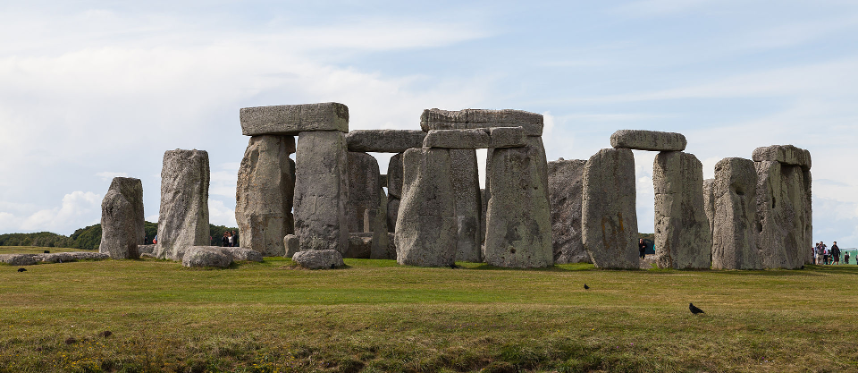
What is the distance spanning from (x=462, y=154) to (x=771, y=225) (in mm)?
9399

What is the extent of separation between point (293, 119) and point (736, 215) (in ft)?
42.8

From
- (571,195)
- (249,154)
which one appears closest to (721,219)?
(571,195)

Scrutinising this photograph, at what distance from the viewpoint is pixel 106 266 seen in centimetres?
2281

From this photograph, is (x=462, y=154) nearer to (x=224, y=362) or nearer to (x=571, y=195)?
(x=571, y=195)

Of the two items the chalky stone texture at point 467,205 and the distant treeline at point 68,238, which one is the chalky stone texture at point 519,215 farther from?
the distant treeline at point 68,238

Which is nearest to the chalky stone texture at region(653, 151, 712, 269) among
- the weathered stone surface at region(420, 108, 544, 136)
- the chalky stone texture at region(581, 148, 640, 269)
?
the chalky stone texture at region(581, 148, 640, 269)

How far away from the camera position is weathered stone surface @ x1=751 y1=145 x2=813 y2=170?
91.4 feet

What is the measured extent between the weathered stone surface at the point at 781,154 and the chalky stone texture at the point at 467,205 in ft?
28.5

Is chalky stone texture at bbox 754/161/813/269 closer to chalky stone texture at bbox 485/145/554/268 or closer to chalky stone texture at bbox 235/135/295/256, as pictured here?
chalky stone texture at bbox 485/145/554/268

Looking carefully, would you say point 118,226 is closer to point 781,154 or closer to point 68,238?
point 781,154

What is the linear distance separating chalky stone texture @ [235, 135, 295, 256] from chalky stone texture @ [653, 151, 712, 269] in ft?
36.4

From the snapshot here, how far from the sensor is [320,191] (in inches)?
1057

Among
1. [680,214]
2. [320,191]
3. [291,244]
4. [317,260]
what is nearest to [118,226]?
[291,244]

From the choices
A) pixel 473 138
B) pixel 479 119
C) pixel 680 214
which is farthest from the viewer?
pixel 479 119
